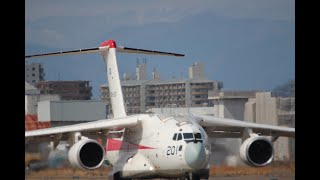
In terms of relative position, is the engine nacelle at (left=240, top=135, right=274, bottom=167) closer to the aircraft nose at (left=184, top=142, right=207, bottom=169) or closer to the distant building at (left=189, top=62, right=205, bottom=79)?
the aircraft nose at (left=184, top=142, right=207, bottom=169)

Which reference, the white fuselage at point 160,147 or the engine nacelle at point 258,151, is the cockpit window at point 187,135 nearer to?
the white fuselage at point 160,147

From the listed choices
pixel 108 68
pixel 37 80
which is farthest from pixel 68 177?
pixel 37 80

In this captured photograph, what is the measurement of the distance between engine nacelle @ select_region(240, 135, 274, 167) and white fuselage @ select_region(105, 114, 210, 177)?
201 cm

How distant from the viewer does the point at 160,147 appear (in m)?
22.6

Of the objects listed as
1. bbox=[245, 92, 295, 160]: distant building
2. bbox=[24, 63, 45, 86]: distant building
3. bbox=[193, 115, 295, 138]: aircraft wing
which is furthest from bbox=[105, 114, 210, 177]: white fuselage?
bbox=[24, 63, 45, 86]: distant building

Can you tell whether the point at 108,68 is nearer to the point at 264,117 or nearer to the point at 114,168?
the point at 114,168

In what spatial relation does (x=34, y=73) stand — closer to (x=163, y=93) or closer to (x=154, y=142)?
(x=163, y=93)

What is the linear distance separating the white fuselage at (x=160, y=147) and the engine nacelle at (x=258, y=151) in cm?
201

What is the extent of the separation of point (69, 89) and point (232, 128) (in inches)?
1486

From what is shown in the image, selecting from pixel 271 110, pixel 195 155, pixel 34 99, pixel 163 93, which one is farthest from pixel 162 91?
pixel 195 155

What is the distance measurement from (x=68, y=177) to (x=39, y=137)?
1826mm
